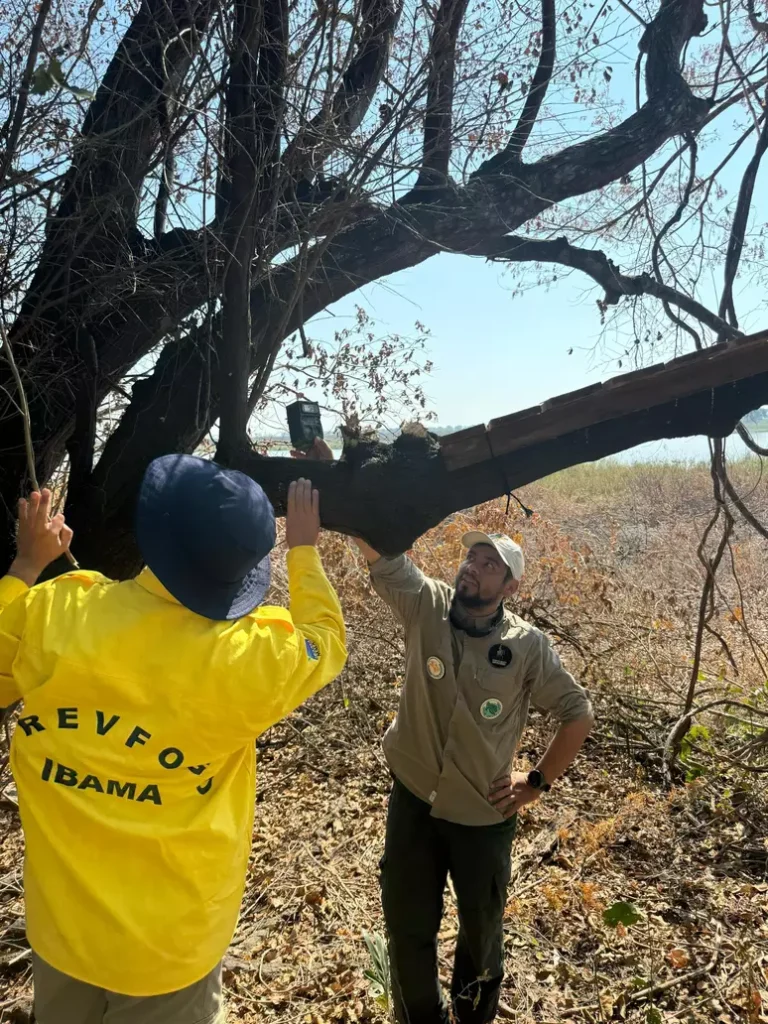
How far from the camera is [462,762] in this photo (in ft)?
8.51

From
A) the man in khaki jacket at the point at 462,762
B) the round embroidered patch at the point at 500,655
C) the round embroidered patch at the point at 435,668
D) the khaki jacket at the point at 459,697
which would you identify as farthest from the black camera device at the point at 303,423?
the round embroidered patch at the point at 500,655

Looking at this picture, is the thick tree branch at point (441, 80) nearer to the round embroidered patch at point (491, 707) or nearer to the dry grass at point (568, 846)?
the round embroidered patch at point (491, 707)

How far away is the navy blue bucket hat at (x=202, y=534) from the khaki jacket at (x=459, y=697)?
1290 millimetres

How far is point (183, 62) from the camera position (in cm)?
251

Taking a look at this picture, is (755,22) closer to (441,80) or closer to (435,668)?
(441,80)

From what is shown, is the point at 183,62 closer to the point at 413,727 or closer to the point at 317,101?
the point at 317,101

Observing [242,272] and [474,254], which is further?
[474,254]

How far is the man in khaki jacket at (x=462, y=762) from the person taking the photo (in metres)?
2.57

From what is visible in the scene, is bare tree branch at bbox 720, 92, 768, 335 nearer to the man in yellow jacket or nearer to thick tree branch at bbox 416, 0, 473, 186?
thick tree branch at bbox 416, 0, 473, 186

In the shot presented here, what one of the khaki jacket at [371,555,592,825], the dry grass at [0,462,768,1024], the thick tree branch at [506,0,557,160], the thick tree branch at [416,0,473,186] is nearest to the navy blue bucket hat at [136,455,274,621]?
the khaki jacket at [371,555,592,825]

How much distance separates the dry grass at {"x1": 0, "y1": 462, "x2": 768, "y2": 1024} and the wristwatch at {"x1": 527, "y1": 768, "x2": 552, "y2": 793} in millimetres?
984

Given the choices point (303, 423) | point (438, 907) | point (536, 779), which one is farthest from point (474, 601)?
point (438, 907)

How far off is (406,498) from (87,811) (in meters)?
1.52

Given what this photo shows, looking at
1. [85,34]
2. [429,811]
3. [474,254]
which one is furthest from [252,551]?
[474,254]
